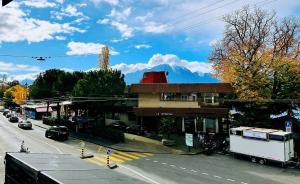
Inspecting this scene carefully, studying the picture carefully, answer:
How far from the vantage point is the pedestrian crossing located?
1312 inches

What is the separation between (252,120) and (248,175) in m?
13.1

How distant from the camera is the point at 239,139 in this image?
38031 mm

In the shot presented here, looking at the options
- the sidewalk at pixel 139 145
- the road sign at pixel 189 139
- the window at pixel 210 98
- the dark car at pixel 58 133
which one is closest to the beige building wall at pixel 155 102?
the window at pixel 210 98

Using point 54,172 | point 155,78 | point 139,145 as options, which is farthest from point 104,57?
point 54,172

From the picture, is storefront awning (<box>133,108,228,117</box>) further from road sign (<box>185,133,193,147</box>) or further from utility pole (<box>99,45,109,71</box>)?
utility pole (<box>99,45,109,71</box>)

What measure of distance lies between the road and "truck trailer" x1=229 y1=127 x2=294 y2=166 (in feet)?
3.25

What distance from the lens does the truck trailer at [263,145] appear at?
3409cm

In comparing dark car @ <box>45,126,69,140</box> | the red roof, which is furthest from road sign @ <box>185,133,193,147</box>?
the red roof

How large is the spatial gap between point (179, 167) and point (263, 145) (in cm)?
938

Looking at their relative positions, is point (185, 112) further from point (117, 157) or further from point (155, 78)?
point (155, 78)

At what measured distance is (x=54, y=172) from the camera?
11.2 metres

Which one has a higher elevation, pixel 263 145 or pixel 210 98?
pixel 210 98

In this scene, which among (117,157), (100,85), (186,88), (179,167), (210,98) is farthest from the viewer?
(100,85)

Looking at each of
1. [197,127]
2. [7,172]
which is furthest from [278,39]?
[7,172]
